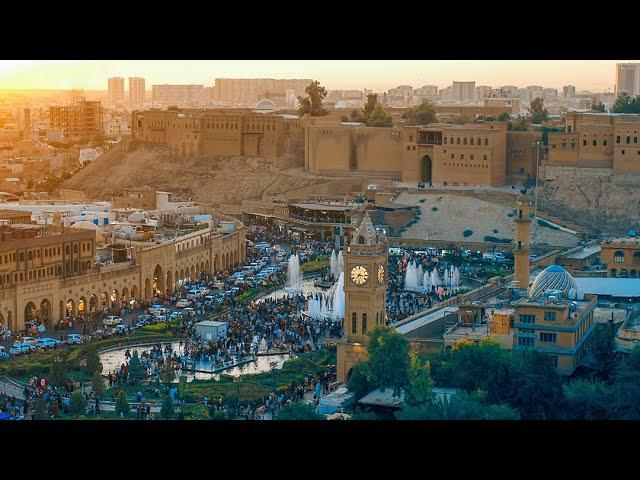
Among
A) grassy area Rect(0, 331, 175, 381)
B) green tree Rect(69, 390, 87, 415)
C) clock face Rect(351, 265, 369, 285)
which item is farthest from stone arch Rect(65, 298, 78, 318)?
green tree Rect(69, 390, 87, 415)

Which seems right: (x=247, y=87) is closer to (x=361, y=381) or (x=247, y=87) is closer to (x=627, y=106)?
(x=627, y=106)

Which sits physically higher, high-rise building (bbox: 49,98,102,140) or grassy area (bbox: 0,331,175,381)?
high-rise building (bbox: 49,98,102,140)

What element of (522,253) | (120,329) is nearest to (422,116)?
(522,253)

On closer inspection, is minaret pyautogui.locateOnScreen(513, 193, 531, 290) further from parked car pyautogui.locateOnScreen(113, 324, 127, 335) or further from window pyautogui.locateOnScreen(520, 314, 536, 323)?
parked car pyautogui.locateOnScreen(113, 324, 127, 335)

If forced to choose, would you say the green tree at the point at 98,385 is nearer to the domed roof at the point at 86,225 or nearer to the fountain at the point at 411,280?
A: the domed roof at the point at 86,225
